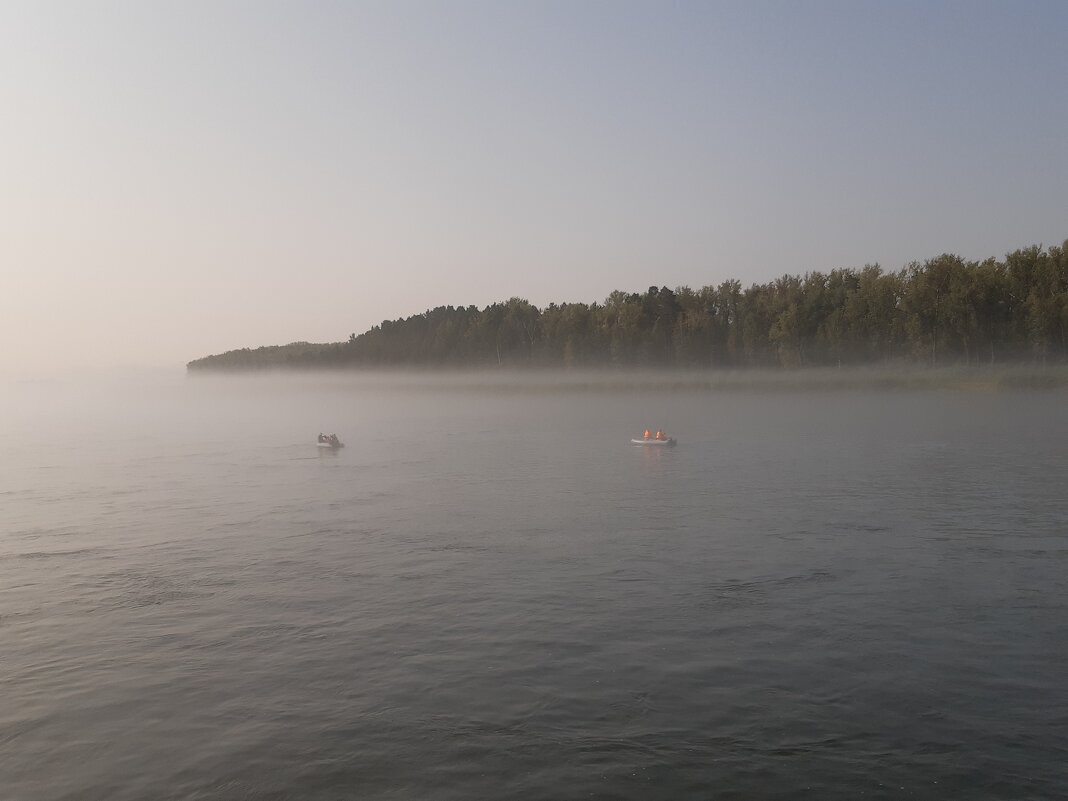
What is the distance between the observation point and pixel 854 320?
470 ft

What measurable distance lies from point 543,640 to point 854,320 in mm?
136307

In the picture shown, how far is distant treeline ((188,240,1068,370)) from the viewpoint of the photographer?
125 m

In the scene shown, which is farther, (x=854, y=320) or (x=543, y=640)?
(x=854, y=320)

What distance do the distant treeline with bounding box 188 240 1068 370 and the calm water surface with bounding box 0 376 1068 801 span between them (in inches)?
3682

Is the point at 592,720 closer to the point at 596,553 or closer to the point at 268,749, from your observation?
the point at 268,749

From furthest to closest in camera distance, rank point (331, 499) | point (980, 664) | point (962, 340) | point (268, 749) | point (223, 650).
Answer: point (962, 340)
point (331, 499)
point (223, 650)
point (980, 664)
point (268, 749)

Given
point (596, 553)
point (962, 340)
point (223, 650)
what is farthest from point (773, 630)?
point (962, 340)

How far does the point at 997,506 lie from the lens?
3341 cm

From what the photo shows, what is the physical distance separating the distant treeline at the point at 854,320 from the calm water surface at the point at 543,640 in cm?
9353

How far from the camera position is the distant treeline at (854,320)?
125 metres

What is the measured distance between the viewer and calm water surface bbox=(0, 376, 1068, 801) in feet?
41.3

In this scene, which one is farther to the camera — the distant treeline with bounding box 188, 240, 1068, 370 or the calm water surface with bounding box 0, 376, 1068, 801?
the distant treeline with bounding box 188, 240, 1068, 370

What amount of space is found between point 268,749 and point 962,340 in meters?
138

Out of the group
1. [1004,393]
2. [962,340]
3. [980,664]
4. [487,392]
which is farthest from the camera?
[487,392]
